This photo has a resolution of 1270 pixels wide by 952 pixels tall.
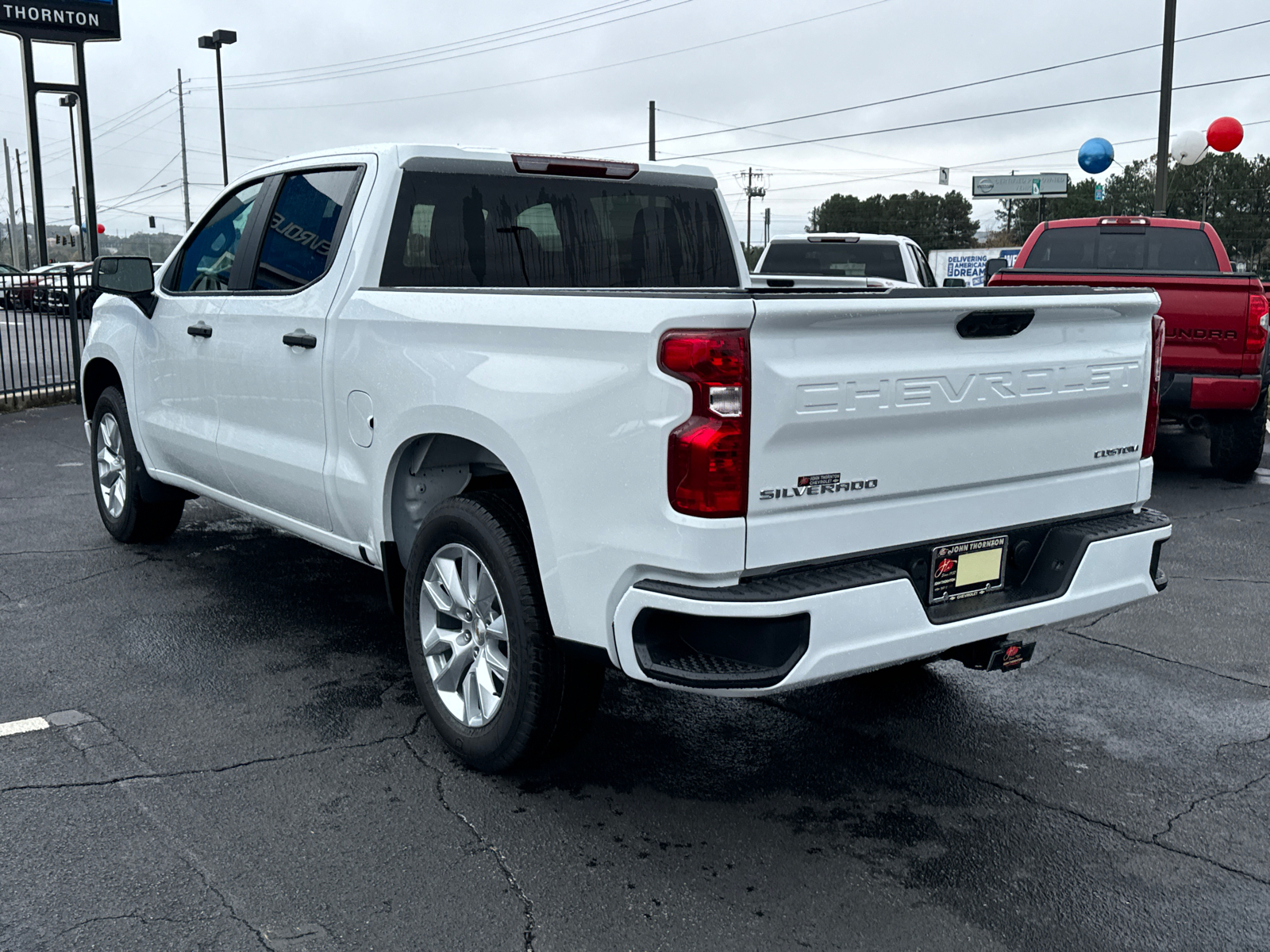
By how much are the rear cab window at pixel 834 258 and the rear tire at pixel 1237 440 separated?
410 centimetres

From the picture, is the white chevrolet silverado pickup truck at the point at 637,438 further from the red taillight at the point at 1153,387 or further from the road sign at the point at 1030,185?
the road sign at the point at 1030,185

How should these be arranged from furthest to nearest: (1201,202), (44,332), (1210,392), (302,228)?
(1201,202), (44,332), (1210,392), (302,228)

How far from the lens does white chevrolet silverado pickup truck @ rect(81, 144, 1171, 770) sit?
293 centimetres

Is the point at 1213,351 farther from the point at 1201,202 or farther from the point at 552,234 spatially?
the point at 1201,202

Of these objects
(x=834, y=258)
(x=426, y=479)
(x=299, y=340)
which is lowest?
(x=426, y=479)

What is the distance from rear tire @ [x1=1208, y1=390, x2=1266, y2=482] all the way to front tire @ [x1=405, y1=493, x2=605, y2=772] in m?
6.90

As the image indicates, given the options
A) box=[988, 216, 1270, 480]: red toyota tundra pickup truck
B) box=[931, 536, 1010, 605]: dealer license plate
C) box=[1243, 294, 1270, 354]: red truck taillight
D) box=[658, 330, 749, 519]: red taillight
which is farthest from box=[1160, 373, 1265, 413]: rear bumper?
box=[658, 330, 749, 519]: red taillight

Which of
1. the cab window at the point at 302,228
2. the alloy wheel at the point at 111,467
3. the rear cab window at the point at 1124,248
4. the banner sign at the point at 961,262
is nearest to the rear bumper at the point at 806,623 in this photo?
the cab window at the point at 302,228

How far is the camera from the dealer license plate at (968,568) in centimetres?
332

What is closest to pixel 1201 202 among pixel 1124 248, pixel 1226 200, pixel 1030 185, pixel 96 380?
pixel 1226 200

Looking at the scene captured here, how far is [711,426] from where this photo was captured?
2.86m

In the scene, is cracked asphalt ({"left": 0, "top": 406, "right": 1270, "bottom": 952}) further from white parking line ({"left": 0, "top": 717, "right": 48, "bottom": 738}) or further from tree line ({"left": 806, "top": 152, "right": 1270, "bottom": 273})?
tree line ({"left": 806, "top": 152, "right": 1270, "bottom": 273})

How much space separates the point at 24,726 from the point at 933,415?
322cm

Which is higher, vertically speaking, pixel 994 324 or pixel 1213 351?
pixel 994 324
